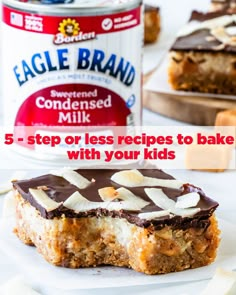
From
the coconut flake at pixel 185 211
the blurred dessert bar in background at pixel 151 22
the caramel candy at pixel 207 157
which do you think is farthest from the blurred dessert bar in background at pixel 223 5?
the coconut flake at pixel 185 211

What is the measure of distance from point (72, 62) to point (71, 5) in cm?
13

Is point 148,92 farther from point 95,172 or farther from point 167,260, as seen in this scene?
point 167,260

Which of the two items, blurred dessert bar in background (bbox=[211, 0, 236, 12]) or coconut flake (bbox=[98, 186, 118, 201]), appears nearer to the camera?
coconut flake (bbox=[98, 186, 118, 201])

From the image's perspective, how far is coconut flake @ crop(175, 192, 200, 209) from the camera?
1.75 metres

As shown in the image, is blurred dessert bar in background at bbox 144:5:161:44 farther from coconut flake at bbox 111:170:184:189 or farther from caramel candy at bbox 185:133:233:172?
coconut flake at bbox 111:170:184:189

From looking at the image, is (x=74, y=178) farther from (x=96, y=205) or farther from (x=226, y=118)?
(x=226, y=118)

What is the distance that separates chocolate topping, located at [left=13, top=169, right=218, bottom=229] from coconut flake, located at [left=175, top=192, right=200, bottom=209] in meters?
0.01

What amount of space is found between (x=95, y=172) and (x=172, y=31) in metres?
1.51

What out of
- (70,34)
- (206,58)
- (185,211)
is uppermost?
(70,34)

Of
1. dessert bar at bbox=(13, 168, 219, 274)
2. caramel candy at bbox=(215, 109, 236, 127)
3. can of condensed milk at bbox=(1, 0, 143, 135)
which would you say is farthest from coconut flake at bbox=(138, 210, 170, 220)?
caramel candy at bbox=(215, 109, 236, 127)

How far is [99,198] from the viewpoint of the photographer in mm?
1773

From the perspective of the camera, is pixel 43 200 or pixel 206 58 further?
pixel 206 58

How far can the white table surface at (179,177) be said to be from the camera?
5.68 ft

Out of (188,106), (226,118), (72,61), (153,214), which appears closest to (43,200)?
(153,214)
